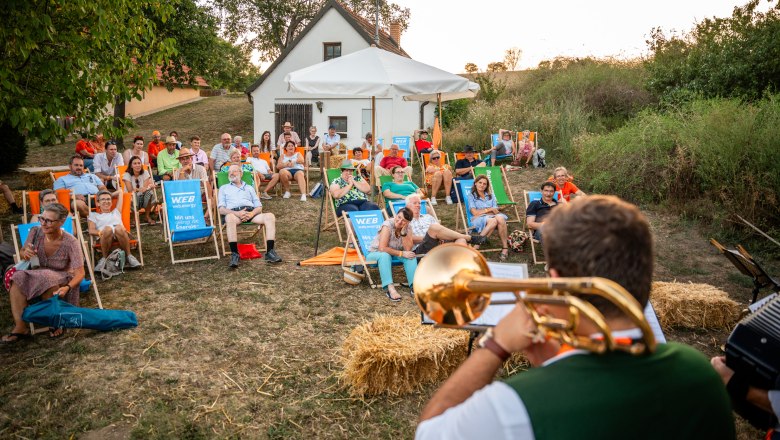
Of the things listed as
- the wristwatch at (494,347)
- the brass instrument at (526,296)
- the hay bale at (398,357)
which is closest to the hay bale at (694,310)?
the hay bale at (398,357)

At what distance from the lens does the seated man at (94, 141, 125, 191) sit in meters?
9.24

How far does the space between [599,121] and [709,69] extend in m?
3.08

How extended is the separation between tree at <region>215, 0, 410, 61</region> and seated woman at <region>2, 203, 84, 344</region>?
91.1 ft

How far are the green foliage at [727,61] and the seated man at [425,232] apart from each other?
789cm

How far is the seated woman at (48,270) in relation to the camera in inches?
190

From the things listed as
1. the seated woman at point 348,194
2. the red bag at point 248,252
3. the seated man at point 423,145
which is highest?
the seated man at point 423,145

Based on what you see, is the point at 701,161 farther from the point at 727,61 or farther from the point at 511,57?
the point at 511,57

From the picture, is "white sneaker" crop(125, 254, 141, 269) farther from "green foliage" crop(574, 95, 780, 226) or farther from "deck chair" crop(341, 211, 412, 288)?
"green foliage" crop(574, 95, 780, 226)


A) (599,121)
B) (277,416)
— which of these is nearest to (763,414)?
(277,416)

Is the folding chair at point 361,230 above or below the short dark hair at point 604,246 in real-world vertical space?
below

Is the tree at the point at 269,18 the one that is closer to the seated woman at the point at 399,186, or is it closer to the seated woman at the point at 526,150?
the seated woman at the point at 526,150

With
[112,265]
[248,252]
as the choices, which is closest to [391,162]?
[248,252]

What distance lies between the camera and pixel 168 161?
10539mm

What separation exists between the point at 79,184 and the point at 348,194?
4.14 meters
